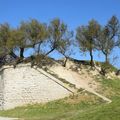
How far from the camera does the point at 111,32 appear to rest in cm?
3953

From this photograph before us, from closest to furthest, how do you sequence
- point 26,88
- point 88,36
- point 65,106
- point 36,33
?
point 65,106 < point 26,88 < point 36,33 < point 88,36

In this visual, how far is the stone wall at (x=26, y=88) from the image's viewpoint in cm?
3369

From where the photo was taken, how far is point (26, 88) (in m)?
34.3

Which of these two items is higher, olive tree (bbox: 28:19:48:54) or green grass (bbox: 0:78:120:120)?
olive tree (bbox: 28:19:48:54)

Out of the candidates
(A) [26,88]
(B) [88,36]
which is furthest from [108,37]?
(A) [26,88]

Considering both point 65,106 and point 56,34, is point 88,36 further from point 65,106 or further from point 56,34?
point 65,106

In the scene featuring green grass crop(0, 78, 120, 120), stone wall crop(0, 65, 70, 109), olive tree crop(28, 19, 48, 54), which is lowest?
green grass crop(0, 78, 120, 120)

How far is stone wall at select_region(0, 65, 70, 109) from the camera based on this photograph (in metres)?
33.7

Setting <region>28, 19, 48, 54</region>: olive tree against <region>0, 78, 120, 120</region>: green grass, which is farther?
<region>28, 19, 48, 54</region>: olive tree

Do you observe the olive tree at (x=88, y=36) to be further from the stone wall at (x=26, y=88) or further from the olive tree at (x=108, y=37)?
the stone wall at (x=26, y=88)

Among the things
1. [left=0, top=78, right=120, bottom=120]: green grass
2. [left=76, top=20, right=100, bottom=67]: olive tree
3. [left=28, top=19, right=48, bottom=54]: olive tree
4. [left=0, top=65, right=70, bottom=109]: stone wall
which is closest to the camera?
[left=0, top=78, right=120, bottom=120]: green grass

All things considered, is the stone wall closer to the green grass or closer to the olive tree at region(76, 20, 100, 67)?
the green grass

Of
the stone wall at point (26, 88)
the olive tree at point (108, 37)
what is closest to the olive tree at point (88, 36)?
the olive tree at point (108, 37)

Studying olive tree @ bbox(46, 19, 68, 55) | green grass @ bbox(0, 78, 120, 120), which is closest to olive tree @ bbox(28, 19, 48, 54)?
olive tree @ bbox(46, 19, 68, 55)
